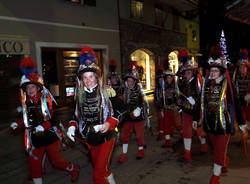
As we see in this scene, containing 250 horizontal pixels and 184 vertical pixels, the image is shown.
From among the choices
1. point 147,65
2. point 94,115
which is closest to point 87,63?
point 94,115

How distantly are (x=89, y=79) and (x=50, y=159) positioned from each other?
156 cm

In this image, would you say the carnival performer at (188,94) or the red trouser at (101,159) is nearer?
the red trouser at (101,159)

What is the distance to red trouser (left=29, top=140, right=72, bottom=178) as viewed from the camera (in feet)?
11.1

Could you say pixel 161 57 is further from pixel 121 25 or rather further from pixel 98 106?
pixel 98 106

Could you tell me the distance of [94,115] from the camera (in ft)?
10.1

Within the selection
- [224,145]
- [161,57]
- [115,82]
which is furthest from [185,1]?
[224,145]

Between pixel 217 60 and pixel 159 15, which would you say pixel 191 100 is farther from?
pixel 159 15

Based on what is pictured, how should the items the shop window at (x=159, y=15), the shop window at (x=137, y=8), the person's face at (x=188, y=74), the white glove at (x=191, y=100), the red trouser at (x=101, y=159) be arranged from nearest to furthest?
the red trouser at (x=101, y=159) < the white glove at (x=191, y=100) < the person's face at (x=188, y=74) < the shop window at (x=137, y=8) < the shop window at (x=159, y=15)

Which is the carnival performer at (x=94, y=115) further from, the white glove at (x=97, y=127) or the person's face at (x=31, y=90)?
the person's face at (x=31, y=90)

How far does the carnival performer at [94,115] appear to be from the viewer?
9.81 ft

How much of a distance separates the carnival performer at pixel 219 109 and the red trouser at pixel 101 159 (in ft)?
5.40

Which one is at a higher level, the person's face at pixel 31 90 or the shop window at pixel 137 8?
the shop window at pixel 137 8

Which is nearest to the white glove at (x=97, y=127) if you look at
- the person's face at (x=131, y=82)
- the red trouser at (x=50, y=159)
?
the red trouser at (x=50, y=159)

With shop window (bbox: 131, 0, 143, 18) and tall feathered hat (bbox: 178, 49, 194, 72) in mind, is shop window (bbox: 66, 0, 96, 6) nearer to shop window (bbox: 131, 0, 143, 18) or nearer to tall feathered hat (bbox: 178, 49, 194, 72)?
shop window (bbox: 131, 0, 143, 18)
